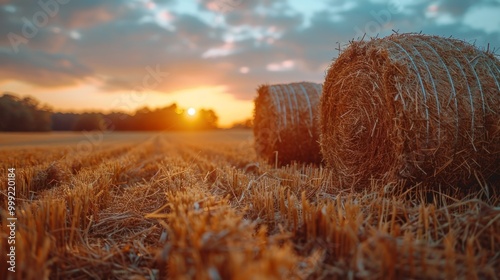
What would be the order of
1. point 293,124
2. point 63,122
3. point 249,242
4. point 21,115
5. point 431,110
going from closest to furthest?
point 249,242, point 431,110, point 293,124, point 21,115, point 63,122

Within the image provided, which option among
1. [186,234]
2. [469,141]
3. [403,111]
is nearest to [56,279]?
[186,234]

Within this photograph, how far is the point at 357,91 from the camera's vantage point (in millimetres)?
4750

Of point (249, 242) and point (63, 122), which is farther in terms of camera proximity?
point (63, 122)

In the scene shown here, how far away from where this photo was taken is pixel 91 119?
216ft

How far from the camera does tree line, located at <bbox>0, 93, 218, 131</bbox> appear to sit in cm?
4981

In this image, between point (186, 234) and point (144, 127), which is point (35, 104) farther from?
point (186, 234)

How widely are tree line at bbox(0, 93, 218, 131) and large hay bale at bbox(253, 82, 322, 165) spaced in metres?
41.0

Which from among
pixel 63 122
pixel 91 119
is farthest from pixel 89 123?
pixel 63 122

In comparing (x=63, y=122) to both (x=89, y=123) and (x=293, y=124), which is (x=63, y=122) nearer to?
(x=89, y=123)

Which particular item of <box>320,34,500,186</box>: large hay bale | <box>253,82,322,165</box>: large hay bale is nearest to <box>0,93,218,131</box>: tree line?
<box>253,82,322,165</box>: large hay bale

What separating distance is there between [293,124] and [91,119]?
65.8 meters

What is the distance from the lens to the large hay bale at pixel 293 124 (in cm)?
713

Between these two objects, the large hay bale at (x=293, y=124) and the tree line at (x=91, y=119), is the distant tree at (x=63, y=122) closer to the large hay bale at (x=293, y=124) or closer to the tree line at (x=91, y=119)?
the tree line at (x=91, y=119)

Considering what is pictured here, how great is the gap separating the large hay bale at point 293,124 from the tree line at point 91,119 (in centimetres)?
4099
